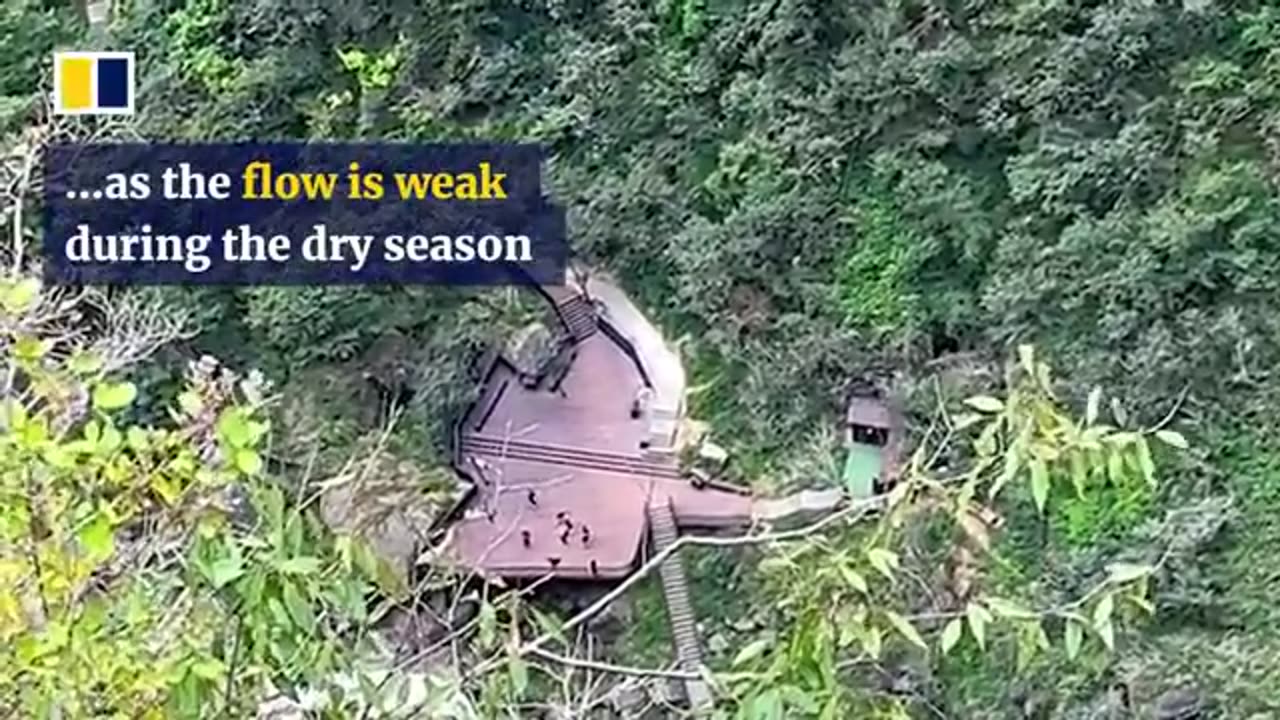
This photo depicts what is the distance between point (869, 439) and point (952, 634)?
5.27 metres

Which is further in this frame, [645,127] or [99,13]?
[99,13]

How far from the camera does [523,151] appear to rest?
7012 mm

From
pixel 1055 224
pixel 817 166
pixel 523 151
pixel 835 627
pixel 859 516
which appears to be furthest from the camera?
pixel 523 151

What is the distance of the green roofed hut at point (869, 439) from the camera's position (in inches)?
250

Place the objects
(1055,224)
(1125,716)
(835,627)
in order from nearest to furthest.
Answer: (835,627) → (1125,716) → (1055,224)

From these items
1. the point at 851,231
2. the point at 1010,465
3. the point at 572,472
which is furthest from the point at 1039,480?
the point at 572,472

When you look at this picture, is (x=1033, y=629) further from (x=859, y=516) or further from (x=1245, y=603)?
(x=1245, y=603)

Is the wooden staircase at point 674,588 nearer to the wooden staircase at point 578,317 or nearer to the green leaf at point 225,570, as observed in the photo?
the wooden staircase at point 578,317

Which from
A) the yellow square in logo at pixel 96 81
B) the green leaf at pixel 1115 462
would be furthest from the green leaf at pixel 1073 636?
the yellow square in logo at pixel 96 81

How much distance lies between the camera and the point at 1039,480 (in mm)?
1200

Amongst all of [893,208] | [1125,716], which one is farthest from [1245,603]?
[893,208]

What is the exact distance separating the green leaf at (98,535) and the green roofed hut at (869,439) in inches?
208

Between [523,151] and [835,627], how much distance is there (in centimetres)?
593

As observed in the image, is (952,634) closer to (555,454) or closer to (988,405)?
(988,405)
